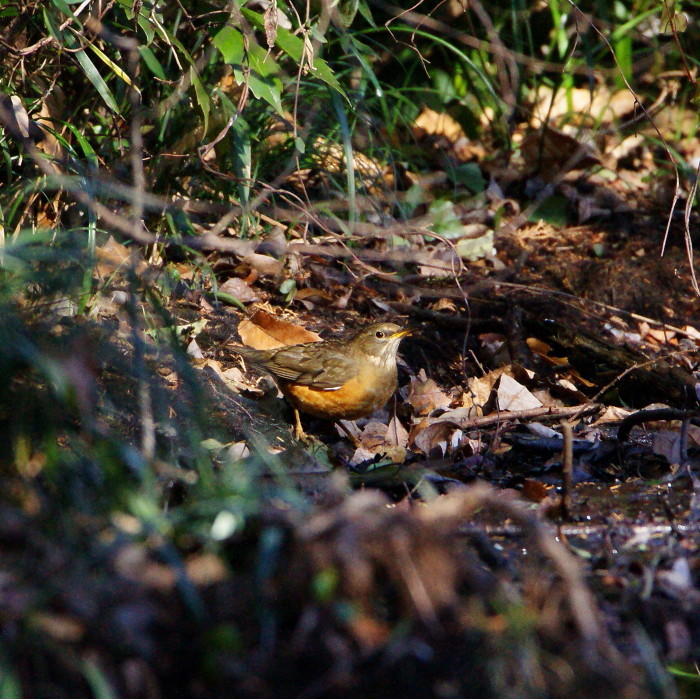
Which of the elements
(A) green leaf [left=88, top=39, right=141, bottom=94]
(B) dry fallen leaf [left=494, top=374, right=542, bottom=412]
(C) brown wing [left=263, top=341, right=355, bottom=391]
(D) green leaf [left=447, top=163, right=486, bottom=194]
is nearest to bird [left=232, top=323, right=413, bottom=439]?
(C) brown wing [left=263, top=341, right=355, bottom=391]

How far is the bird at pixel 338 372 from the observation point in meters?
5.16

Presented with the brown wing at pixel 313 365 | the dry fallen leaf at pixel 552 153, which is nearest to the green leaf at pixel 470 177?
the dry fallen leaf at pixel 552 153

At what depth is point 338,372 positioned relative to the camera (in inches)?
204

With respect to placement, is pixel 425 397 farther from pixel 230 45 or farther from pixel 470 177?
pixel 470 177

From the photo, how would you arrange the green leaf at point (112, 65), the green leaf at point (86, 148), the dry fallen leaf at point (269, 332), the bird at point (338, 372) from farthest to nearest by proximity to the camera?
the dry fallen leaf at point (269, 332) < the bird at point (338, 372) < the green leaf at point (86, 148) < the green leaf at point (112, 65)

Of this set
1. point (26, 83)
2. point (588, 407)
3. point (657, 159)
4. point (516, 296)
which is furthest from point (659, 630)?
point (657, 159)

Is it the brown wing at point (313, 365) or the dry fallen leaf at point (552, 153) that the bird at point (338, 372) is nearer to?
the brown wing at point (313, 365)

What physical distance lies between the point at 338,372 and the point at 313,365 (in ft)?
0.65

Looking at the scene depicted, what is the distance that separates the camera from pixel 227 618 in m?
2.37

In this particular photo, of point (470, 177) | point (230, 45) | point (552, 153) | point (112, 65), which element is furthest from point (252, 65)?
point (552, 153)

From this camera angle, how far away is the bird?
5156 mm

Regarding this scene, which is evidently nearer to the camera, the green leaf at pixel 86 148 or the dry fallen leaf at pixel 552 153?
the green leaf at pixel 86 148

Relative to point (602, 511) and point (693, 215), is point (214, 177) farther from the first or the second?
point (693, 215)

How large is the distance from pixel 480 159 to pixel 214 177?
349 cm
